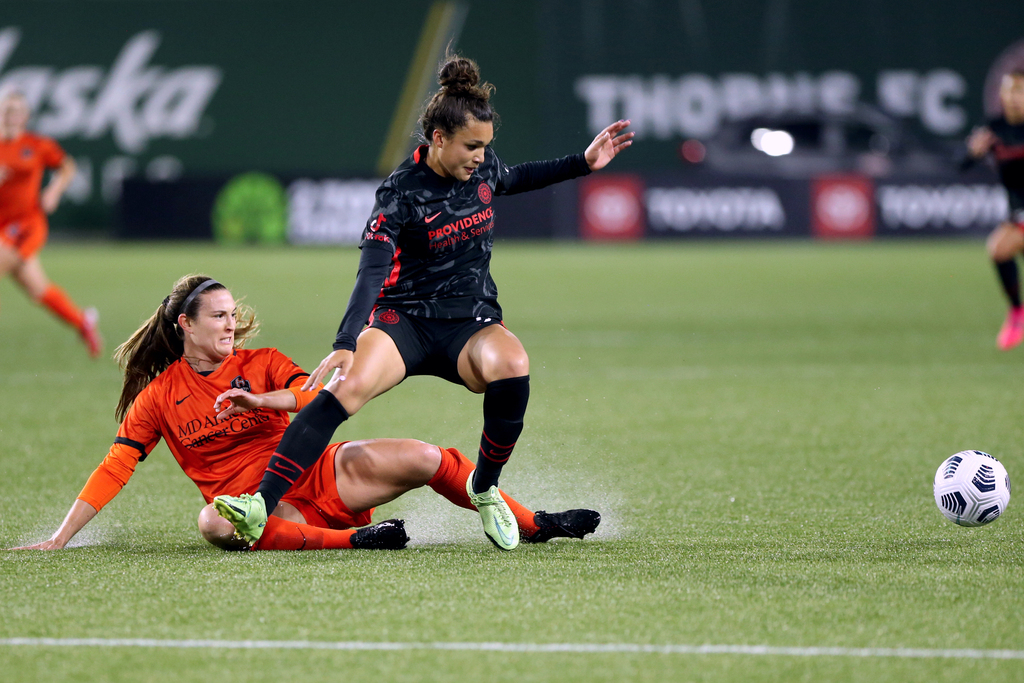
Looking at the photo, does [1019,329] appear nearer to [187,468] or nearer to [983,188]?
[187,468]

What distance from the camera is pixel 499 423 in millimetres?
4238

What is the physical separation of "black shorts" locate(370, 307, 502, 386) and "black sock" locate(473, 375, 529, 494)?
19 cm

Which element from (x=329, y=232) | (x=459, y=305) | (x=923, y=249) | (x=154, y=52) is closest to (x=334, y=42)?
(x=154, y=52)

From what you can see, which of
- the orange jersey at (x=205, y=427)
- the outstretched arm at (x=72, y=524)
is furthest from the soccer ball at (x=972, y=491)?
the outstretched arm at (x=72, y=524)

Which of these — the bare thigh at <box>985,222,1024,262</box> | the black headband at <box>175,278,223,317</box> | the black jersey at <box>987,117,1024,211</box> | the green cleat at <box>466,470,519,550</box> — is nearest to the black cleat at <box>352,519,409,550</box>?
the green cleat at <box>466,470,519,550</box>

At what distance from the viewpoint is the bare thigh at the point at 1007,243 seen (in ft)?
31.8

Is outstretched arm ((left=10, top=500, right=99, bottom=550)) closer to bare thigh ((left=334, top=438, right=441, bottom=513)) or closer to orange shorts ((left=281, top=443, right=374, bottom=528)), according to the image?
orange shorts ((left=281, top=443, right=374, bottom=528))

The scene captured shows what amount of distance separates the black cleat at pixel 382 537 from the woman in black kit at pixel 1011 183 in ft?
22.7

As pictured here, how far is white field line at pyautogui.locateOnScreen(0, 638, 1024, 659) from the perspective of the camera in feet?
9.78

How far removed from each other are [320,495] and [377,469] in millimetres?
223

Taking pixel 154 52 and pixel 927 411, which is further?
pixel 154 52

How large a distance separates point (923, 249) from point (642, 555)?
743 inches

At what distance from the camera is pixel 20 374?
8.98 metres

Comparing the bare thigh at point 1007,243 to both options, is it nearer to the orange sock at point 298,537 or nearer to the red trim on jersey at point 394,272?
the red trim on jersey at point 394,272
